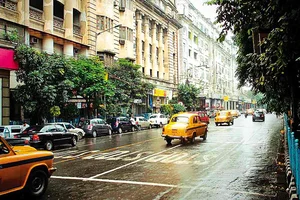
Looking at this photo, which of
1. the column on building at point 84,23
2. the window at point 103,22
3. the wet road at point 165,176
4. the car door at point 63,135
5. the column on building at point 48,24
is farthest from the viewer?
the window at point 103,22

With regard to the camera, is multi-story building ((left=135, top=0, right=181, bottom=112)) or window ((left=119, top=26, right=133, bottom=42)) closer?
window ((left=119, top=26, right=133, bottom=42))

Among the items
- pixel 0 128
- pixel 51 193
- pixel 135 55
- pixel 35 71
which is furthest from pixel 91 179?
pixel 135 55

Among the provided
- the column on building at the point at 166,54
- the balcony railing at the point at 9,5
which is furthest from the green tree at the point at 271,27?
the column on building at the point at 166,54

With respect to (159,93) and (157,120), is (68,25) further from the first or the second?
(159,93)

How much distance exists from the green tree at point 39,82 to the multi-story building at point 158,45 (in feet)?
79.9

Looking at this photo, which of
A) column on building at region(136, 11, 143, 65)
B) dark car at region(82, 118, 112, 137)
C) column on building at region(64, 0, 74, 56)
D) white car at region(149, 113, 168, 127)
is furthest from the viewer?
column on building at region(136, 11, 143, 65)

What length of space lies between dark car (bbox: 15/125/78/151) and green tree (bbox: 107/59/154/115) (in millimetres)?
14344

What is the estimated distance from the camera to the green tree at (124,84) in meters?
34.3

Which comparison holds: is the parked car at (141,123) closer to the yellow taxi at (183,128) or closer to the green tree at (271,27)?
the yellow taxi at (183,128)

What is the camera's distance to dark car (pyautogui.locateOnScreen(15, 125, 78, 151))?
17391 millimetres

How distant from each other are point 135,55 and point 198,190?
3993 cm

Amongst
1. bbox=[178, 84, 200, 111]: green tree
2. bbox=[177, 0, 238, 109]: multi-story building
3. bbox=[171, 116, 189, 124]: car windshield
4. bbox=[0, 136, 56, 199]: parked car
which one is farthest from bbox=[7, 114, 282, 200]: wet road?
bbox=[177, 0, 238, 109]: multi-story building

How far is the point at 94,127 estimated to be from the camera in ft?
88.7

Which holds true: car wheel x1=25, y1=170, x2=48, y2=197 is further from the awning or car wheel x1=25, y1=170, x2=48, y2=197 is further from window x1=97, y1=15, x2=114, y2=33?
window x1=97, y1=15, x2=114, y2=33
